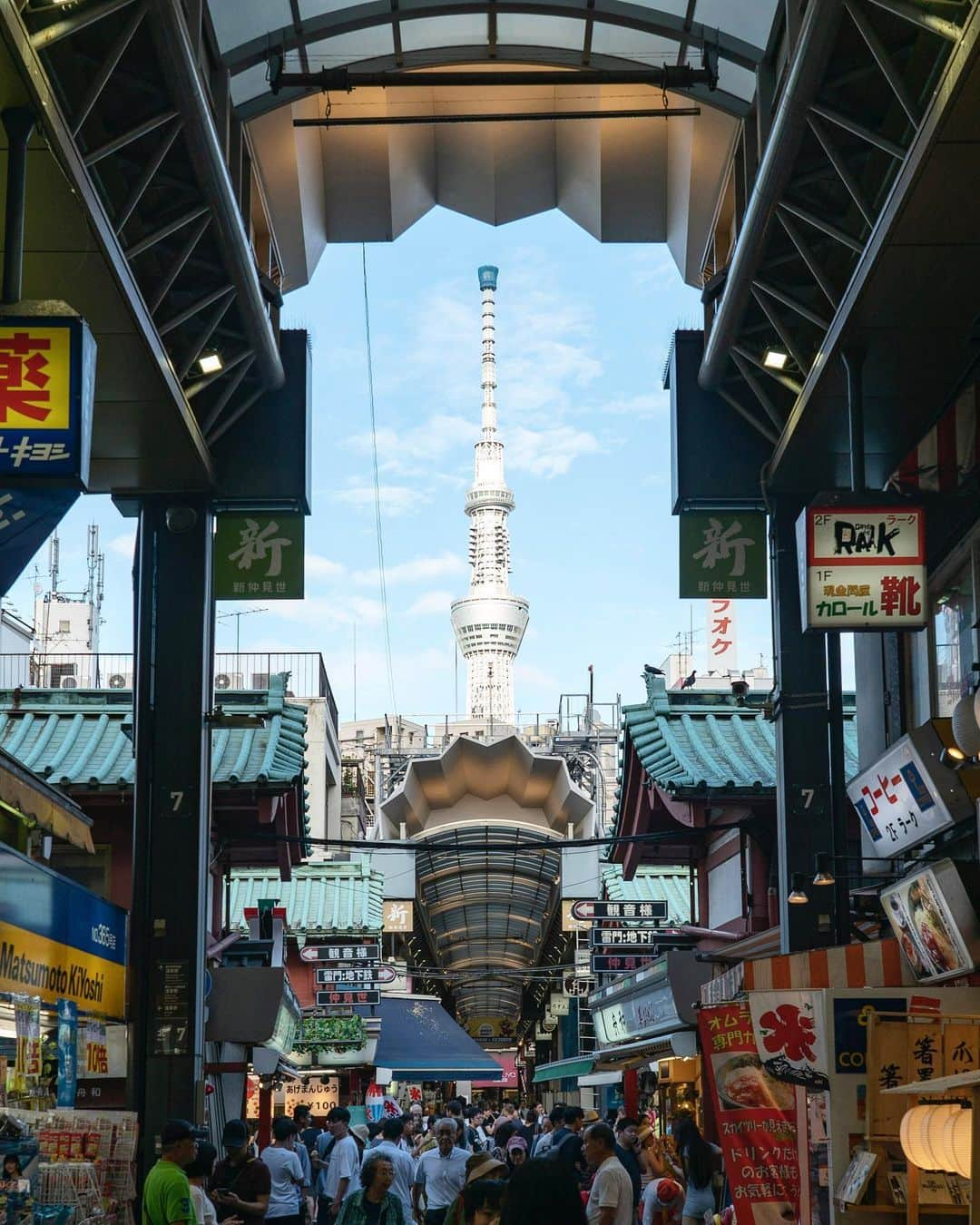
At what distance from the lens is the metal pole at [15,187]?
9469mm

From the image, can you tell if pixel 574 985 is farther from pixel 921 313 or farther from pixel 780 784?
pixel 921 313

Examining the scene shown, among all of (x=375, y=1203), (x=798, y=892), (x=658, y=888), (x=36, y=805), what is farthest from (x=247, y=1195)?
(x=658, y=888)

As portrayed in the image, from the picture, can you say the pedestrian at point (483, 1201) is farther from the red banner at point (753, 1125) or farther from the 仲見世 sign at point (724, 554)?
the 仲見世 sign at point (724, 554)

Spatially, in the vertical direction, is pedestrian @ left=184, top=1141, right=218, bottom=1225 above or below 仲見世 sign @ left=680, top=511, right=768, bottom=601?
below

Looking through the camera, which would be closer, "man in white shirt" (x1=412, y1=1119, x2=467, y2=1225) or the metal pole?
the metal pole

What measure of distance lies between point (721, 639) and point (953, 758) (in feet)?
310

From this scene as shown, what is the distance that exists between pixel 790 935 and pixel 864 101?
28.3 ft

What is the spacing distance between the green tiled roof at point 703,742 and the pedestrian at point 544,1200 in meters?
16.4

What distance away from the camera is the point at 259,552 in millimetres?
18484

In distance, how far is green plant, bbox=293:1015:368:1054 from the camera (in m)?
31.7

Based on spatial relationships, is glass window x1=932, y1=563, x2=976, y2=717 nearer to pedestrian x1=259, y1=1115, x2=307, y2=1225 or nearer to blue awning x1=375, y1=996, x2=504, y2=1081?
pedestrian x1=259, y1=1115, x2=307, y2=1225

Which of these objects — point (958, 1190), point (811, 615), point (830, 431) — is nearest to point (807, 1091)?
point (958, 1190)

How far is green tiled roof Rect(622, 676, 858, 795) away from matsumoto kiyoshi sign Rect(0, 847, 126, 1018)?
26.7 ft

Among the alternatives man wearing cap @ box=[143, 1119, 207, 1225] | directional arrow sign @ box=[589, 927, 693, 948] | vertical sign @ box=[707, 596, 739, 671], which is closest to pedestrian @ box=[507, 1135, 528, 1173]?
directional arrow sign @ box=[589, 927, 693, 948]
